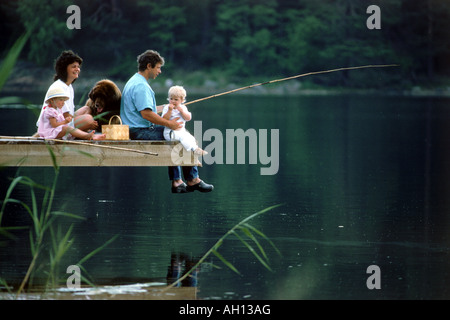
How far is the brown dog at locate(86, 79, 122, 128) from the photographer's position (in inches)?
342

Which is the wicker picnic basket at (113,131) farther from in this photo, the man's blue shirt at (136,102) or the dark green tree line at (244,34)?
the dark green tree line at (244,34)

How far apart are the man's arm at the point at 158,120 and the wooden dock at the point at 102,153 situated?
0.22m

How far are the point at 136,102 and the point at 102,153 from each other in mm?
678

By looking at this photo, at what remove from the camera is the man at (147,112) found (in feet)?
28.1

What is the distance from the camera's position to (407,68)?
60.5 metres

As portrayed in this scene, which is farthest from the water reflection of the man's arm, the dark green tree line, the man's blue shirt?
the dark green tree line

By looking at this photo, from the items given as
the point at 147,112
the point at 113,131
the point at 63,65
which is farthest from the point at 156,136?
the point at 63,65

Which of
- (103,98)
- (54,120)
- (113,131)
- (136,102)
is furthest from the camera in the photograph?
(103,98)

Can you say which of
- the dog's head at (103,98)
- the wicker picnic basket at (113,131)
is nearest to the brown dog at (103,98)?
the dog's head at (103,98)

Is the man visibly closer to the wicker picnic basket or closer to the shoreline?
the wicker picnic basket

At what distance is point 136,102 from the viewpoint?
339 inches

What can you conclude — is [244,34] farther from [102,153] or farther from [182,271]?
[182,271]

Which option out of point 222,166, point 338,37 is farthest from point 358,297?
point 338,37
